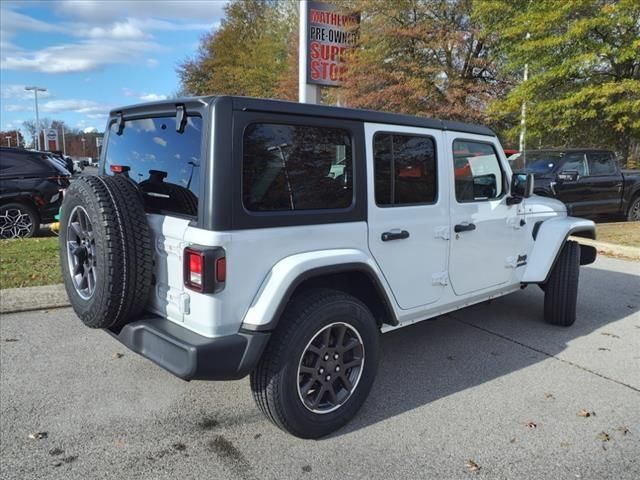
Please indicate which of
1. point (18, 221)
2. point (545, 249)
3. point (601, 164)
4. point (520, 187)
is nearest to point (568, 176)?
point (601, 164)

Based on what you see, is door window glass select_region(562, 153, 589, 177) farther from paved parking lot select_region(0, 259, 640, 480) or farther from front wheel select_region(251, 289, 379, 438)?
front wheel select_region(251, 289, 379, 438)

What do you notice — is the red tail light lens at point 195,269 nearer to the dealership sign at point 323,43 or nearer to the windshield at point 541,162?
the dealership sign at point 323,43

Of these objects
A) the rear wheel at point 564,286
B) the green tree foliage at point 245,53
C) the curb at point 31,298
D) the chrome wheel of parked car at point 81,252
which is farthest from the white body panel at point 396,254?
the green tree foliage at point 245,53

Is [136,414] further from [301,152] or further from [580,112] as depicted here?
[580,112]

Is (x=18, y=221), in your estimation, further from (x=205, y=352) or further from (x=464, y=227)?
(x=464, y=227)

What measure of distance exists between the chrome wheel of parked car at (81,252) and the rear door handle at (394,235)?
1696 millimetres

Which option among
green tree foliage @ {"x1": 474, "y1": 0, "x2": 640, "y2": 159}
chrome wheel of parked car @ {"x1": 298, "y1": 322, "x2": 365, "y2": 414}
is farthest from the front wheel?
green tree foliage @ {"x1": 474, "y1": 0, "x2": 640, "y2": 159}

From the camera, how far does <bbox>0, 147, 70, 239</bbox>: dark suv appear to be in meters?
8.38

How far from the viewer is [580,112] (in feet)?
45.3

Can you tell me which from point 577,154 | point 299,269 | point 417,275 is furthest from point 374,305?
point 577,154

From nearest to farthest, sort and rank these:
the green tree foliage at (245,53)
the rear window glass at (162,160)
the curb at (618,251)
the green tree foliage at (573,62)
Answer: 1. the rear window glass at (162,160)
2. the curb at (618,251)
3. the green tree foliage at (573,62)
4. the green tree foliage at (245,53)

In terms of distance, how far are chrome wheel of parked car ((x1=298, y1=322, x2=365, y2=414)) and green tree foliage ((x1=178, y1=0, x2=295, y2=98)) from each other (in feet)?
85.6

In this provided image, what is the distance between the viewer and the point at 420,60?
1638 cm

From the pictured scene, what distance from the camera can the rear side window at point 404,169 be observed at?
10.7 feet
